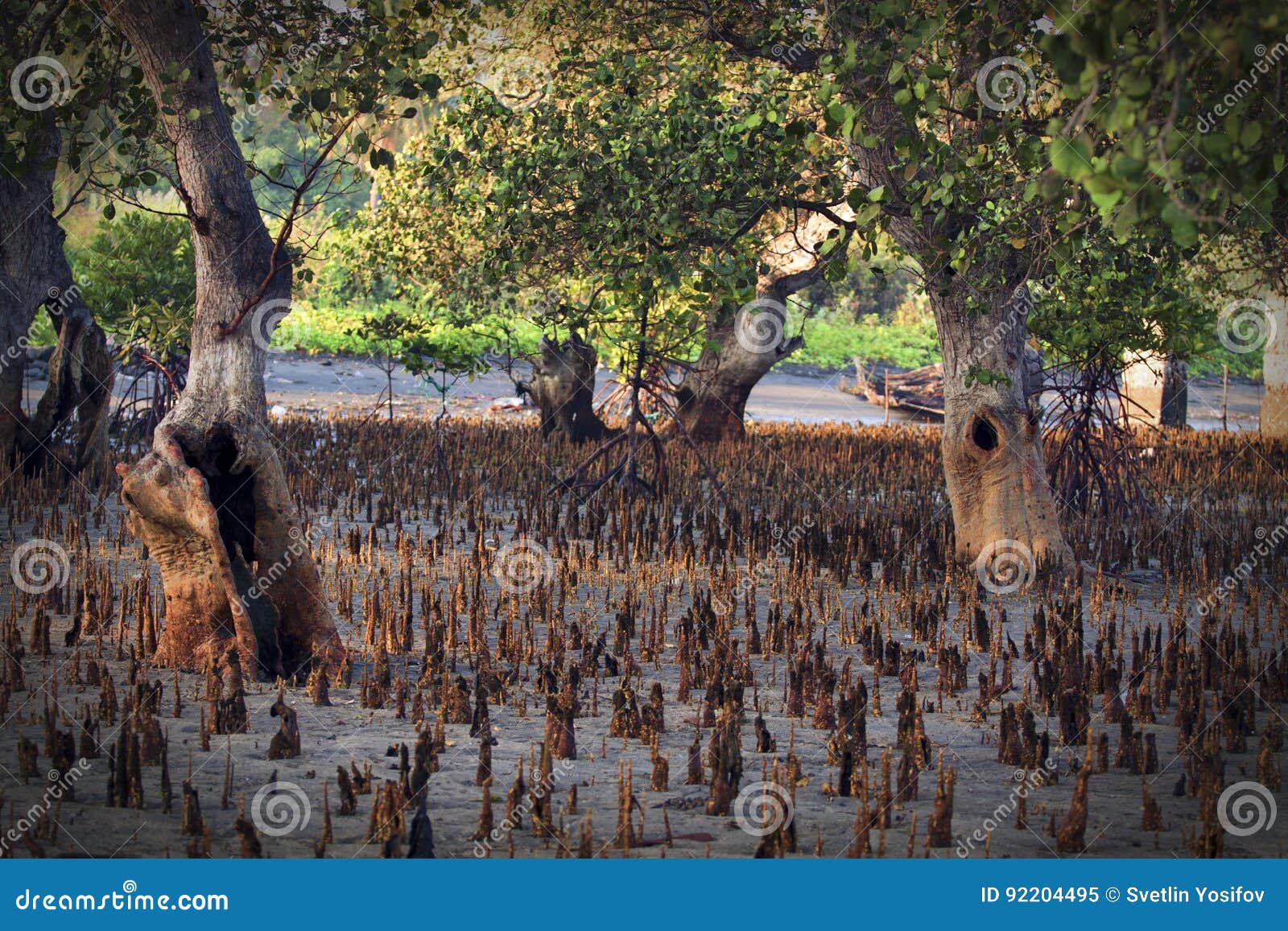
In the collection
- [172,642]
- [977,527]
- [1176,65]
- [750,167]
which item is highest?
[750,167]

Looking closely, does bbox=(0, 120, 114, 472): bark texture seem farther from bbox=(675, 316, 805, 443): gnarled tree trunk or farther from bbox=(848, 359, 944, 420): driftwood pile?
bbox=(848, 359, 944, 420): driftwood pile

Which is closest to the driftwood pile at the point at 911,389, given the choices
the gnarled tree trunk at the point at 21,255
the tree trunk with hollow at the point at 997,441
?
the tree trunk with hollow at the point at 997,441

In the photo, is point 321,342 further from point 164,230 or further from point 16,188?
point 16,188

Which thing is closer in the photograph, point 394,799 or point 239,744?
point 394,799

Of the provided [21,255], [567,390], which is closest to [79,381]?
[21,255]

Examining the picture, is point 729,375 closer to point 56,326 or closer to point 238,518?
point 56,326

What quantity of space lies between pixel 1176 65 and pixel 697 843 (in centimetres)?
255

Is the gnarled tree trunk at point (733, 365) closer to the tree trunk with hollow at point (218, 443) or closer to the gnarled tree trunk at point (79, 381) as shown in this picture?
the gnarled tree trunk at point (79, 381)

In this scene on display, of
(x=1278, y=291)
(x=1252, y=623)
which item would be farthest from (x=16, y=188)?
(x=1278, y=291)

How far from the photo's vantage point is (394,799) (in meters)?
4.12

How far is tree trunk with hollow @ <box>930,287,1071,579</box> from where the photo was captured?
28.6 feet

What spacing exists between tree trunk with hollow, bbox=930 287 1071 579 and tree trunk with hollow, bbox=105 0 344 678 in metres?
4.31

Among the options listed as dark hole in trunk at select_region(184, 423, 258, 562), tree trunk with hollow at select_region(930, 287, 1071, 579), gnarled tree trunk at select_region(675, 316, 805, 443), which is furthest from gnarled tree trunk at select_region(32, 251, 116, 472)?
gnarled tree trunk at select_region(675, 316, 805, 443)

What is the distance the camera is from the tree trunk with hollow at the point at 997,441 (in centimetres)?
872
